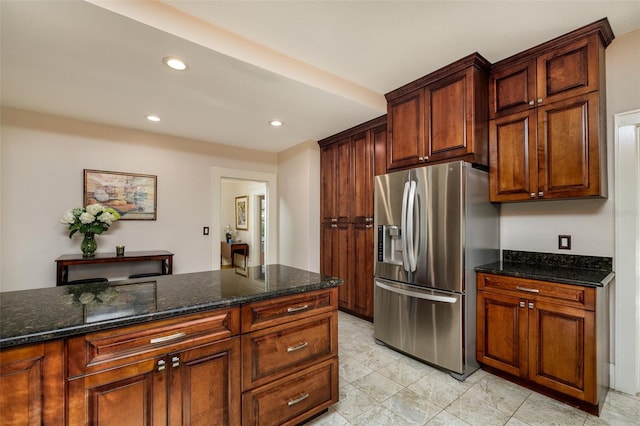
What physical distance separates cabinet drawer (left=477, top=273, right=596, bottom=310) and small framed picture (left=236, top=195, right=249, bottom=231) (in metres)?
5.84

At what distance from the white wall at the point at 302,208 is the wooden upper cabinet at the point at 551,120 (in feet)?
7.70

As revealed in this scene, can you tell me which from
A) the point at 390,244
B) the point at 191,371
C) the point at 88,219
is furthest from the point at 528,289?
the point at 88,219

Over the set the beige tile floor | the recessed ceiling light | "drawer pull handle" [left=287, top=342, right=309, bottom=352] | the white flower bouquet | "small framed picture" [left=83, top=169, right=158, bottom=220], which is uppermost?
the recessed ceiling light

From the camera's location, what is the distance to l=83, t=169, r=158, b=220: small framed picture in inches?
134

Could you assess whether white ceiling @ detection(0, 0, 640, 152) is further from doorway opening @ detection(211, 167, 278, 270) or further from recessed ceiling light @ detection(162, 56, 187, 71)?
doorway opening @ detection(211, 167, 278, 270)

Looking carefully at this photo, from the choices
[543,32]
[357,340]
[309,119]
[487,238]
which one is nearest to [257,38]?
[309,119]

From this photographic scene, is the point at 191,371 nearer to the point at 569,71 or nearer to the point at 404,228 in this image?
the point at 404,228

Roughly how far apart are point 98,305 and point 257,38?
6.39 feet

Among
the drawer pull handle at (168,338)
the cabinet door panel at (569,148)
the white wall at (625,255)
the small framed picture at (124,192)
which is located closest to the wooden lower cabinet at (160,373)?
the drawer pull handle at (168,338)

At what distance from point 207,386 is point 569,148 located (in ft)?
8.98

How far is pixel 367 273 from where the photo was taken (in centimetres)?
349

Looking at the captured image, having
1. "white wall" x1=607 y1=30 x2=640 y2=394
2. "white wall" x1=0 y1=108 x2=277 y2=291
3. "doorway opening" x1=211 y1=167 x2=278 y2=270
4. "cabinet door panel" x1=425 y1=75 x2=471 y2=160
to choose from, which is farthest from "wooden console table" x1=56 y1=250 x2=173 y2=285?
"white wall" x1=607 y1=30 x2=640 y2=394

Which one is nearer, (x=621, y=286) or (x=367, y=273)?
(x=621, y=286)

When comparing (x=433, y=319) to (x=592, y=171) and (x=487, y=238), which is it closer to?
(x=487, y=238)
